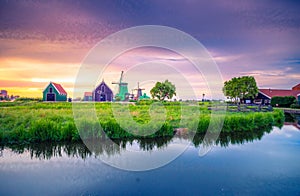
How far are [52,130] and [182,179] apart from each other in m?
5.85

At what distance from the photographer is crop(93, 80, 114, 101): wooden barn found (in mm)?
33812

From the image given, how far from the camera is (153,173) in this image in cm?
657

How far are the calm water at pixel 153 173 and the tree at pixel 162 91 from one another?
38.6 meters

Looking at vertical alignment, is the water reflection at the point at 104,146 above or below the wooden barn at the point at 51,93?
below

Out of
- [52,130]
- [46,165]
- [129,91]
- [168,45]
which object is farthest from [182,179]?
[129,91]

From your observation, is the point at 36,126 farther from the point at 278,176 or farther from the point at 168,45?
the point at 278,176

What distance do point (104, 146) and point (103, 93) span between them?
83.7 ft

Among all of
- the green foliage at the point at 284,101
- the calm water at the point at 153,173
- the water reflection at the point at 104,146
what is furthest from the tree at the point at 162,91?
the calm water at the point at 153,173

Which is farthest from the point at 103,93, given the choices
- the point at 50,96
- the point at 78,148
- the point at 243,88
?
the point at 78,148

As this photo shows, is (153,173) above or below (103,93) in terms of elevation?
below

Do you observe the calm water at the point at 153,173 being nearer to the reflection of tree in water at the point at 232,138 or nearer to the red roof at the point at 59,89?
the reflection of tree in water at the point at 232,138


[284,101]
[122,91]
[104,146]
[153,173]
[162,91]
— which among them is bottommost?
[153,173]

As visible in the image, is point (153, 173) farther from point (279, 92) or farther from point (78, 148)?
point (279, 92)

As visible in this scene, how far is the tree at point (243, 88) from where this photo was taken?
39844 mm
